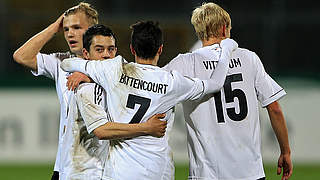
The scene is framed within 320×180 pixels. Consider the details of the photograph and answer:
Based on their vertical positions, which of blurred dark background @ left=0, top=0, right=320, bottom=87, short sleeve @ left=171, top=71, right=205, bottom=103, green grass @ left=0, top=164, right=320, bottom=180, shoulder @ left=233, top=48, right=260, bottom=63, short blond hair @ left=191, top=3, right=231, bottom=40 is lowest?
green grass @ left=0, top=164, right=320, bottom=180

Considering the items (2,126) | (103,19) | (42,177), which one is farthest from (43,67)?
(103,19)

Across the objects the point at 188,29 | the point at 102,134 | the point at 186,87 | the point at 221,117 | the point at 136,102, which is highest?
the point at 188,29

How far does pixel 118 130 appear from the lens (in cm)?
473

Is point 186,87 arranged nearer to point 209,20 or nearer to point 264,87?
point 209,20

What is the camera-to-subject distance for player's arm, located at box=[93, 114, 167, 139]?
473 cm

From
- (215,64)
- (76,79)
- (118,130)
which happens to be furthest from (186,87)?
(76,79)

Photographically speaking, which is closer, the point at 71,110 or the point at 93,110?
the point at 93,110

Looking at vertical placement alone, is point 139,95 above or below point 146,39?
below

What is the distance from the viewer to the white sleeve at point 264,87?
5.40 metres

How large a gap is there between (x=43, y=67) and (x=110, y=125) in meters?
1.52

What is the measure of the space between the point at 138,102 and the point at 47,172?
7044 millimetres

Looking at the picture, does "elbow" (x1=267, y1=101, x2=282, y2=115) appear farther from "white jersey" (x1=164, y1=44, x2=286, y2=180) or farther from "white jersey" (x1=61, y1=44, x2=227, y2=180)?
"white jersey" (x1=61, y1=44, x2=227, y2=180)

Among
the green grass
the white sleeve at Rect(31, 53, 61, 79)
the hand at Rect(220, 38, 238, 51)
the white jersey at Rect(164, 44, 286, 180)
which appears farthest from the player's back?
the green grass

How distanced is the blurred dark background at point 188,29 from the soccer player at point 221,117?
8.13 m
